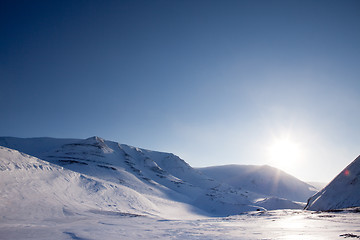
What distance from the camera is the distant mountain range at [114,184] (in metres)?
19.1

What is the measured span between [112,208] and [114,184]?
12.5 metres

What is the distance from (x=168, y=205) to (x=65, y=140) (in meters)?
72.0

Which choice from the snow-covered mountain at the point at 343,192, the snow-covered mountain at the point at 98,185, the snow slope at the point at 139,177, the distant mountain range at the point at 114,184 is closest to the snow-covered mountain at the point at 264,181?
the distant mountain range at the point at 114,184

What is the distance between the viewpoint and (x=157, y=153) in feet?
387

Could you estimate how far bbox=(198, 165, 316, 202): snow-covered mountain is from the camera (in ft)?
385

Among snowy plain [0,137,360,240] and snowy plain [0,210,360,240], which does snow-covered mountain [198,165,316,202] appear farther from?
snowy plain [0,210,360,240]

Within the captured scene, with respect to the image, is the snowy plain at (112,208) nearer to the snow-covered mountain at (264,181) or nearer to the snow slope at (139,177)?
the snow slope at (139,177)

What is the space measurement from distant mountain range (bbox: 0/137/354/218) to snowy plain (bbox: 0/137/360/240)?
0.15 metres

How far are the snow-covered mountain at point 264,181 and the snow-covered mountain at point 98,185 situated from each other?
5.81 meters

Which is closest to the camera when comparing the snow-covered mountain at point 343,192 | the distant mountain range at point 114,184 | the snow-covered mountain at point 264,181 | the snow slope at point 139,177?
the snow-covered mountain at point 343,192

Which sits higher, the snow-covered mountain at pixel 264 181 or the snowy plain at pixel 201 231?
the snowy plain at pixel 201 231

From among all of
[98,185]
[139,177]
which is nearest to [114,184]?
[98,185]

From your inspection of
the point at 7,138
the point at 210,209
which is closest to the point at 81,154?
the point at 210,209

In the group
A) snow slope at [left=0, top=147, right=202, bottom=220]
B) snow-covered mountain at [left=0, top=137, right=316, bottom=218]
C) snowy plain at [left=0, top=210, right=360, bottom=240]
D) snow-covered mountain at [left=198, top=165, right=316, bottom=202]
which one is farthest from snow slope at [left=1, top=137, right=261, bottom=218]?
snow-covered mountain at [left=198, top=165, right=316, bottom=202]
